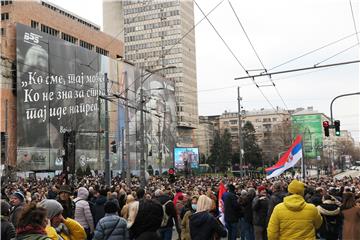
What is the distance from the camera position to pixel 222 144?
95.1 meters

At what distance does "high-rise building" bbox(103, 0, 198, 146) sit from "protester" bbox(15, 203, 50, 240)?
4280 inches

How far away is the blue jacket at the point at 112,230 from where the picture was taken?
21.4ft

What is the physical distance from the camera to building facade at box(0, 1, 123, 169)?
170 feet

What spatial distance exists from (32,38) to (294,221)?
5441cm

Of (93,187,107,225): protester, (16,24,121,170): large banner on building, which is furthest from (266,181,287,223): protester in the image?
(16,24,121,170): large banner on building

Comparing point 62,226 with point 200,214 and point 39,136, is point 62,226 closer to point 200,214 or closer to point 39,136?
point 200,214

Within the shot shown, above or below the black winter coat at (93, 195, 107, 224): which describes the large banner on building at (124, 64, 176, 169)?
above

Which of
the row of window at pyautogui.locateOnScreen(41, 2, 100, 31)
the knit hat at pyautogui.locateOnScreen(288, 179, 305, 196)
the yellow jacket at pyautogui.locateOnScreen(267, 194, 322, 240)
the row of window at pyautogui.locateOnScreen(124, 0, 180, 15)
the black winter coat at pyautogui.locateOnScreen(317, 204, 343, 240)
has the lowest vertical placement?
the black winter coat at pyautogui.locateOnScreen(317, 204, 343, 240)

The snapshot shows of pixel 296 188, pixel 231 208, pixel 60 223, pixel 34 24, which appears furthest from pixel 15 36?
pixel 296 188

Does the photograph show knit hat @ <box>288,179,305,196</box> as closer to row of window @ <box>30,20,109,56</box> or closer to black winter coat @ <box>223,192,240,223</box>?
black winter coat @ <box>223,192,240,223</box>

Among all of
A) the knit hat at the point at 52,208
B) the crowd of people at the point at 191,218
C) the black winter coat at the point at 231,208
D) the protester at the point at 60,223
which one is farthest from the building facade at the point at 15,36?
the knit hat at the point at 52,208

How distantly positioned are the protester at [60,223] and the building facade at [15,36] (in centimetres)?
3357

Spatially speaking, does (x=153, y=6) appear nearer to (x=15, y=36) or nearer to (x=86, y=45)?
(x=86, y=45)

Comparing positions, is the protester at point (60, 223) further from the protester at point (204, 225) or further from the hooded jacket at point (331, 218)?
the hooded jacket at point (331, 218)
